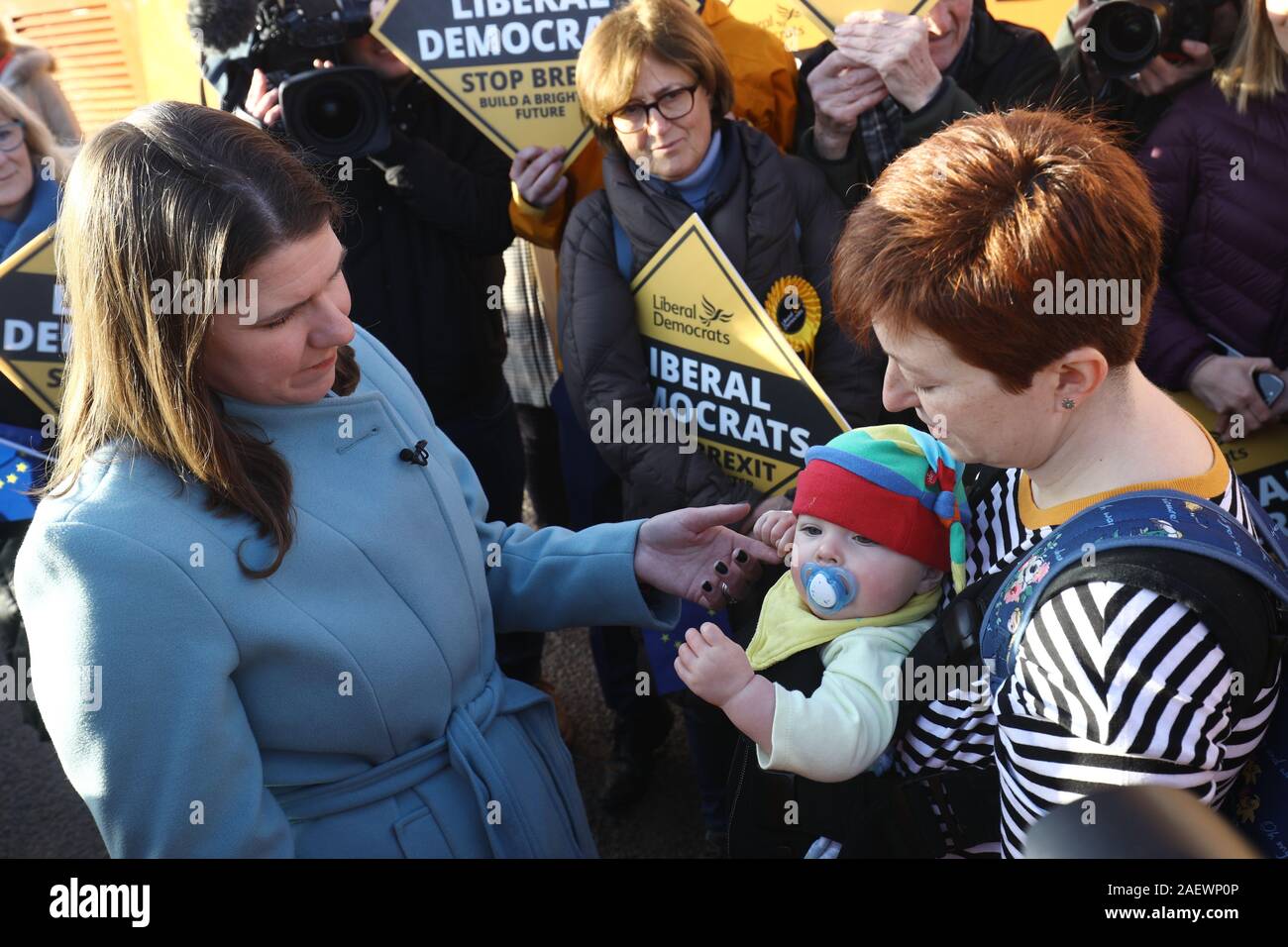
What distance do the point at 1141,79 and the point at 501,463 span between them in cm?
209

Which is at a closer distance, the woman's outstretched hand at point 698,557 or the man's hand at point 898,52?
the woman's outstretched hand at point 698,557

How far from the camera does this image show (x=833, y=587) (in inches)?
74.8

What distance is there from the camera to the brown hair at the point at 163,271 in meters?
1.55

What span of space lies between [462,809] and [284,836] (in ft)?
1.05

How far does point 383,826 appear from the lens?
5.85 ft

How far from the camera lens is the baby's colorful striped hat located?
1.87 metres

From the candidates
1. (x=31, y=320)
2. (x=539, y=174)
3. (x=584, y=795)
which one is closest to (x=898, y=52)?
(x=539, y=174)

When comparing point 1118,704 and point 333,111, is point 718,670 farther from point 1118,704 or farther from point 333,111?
point 333,111

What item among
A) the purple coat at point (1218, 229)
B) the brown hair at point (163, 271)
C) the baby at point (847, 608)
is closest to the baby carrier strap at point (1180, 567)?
the baby at point (847, 608)

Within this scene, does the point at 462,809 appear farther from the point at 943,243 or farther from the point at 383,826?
the point at 943,243

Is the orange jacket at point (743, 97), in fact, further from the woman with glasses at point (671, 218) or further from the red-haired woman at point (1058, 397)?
the red-haired woman at point (1058, 397)

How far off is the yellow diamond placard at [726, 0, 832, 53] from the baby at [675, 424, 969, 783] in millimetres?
2287

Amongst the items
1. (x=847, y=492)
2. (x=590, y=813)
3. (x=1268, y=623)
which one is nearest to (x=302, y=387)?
(x=847, y=492)

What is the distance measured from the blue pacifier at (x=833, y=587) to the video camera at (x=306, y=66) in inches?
70.0
